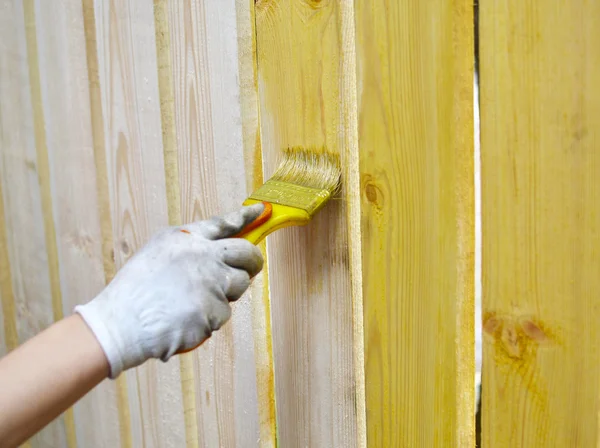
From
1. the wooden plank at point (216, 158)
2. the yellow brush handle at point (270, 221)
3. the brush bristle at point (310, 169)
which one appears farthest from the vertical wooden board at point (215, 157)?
the yellow brush handle at point (270, 221)

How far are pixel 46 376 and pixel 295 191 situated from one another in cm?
53

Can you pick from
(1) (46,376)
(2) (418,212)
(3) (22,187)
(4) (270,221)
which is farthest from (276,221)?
(3) (22,187)

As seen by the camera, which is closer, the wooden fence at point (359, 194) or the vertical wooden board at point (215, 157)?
the wooden fence at point (359, 194)

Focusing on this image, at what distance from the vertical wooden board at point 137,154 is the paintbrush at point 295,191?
43 centimetres

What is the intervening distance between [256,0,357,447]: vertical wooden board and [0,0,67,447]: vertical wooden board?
1.08 metres

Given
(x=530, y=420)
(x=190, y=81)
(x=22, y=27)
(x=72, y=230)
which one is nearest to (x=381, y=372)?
(x=530, y=420)

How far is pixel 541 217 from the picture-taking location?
3.17 feet

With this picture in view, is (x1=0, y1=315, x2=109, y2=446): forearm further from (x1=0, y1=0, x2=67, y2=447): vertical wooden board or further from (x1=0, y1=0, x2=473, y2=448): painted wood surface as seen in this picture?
(x1=0, y1=0, x2=67, y2=447): vertical wooden board

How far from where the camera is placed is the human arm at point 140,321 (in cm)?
115

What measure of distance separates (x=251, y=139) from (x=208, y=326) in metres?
0.45

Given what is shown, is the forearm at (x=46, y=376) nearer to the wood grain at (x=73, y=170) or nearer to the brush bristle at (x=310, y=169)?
the brush bristle at (x=310, y=169)

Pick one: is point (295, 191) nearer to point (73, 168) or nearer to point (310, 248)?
point (310, 248)

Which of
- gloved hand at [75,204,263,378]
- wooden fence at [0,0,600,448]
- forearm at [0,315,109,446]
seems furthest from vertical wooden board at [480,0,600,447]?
forearm at [0,315,109,446]

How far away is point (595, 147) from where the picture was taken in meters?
0.90
